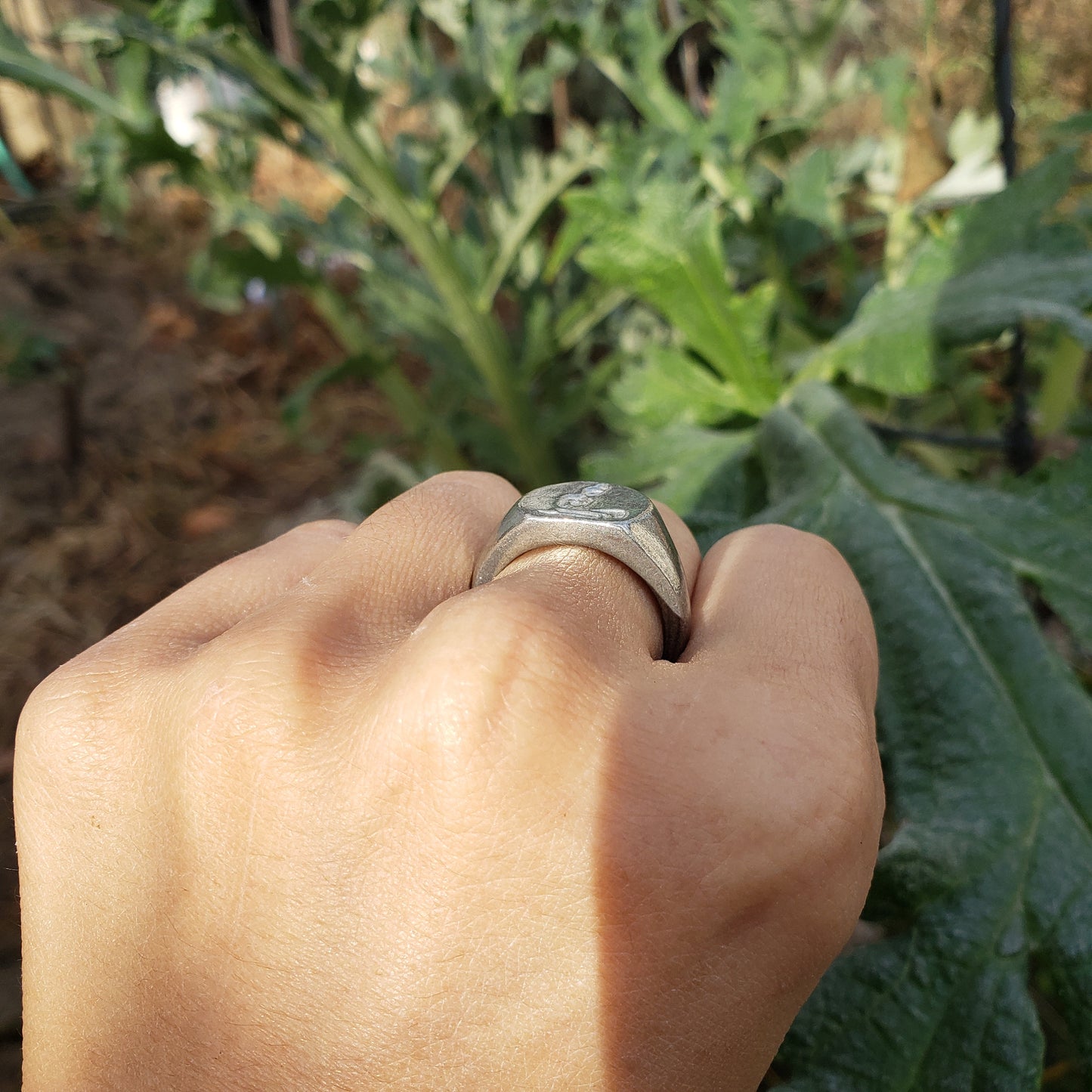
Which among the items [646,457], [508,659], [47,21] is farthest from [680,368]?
[47,21]

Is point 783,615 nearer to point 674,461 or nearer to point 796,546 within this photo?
point 796,546

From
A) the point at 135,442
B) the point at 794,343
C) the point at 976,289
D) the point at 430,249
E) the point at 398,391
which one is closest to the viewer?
the point at 976,289

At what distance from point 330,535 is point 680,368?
0.66 meters

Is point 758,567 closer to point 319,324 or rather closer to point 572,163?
point 572,163

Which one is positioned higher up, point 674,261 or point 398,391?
point 674,261

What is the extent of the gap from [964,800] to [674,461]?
544 mm

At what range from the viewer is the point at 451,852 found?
0.39 m

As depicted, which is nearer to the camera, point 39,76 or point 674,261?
point 674,261

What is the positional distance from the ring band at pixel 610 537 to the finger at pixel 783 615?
2cm

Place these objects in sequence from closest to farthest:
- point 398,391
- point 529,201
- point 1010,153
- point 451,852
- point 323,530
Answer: point 451,852 < point 323,530 < point 1010,153 < point 529,201 < point 398,391

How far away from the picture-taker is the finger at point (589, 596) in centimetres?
44

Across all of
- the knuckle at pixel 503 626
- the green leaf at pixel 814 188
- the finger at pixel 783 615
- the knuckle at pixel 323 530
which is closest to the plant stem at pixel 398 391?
the green leaf at pixel 814 188

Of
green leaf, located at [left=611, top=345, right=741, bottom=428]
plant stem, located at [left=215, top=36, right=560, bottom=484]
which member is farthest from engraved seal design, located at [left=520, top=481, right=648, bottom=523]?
plant stem, located at [left=215, top=36, right=560, bottom=484]

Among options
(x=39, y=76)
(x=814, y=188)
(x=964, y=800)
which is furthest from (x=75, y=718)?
(x=39, y=76)
